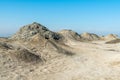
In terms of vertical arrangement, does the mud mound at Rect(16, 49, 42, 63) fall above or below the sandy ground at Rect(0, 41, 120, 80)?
above

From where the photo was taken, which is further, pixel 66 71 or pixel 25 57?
pixel 25 57

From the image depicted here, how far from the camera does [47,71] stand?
821 inches

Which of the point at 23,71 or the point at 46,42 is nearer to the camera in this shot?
the point at 23,71

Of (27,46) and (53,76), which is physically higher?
(27,46)

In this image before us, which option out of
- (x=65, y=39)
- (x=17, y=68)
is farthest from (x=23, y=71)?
(x=65, y=39)

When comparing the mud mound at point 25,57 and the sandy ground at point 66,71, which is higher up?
the mud mound at point 25,57

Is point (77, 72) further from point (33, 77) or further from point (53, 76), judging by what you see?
point (33, 77)

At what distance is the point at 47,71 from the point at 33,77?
2370 mm

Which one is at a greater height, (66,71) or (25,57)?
(25,57)

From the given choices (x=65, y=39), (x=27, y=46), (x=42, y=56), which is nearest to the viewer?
(x=42, y=56)

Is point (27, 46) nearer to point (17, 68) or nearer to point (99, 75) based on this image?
point (17, 68)

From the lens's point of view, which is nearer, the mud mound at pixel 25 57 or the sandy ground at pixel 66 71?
the sandy ground at pixel 66 71

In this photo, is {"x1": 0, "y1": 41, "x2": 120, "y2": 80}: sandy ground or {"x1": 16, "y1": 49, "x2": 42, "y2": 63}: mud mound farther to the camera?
{"x1": 16, "y1": 49, "x2": 42, "y2": 63}: mud mound

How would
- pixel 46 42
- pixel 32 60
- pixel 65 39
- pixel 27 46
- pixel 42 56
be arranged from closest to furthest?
pixel 32 60, pixel 42 56, pixel 27 46, pixel 46 42, pixel 65 39
